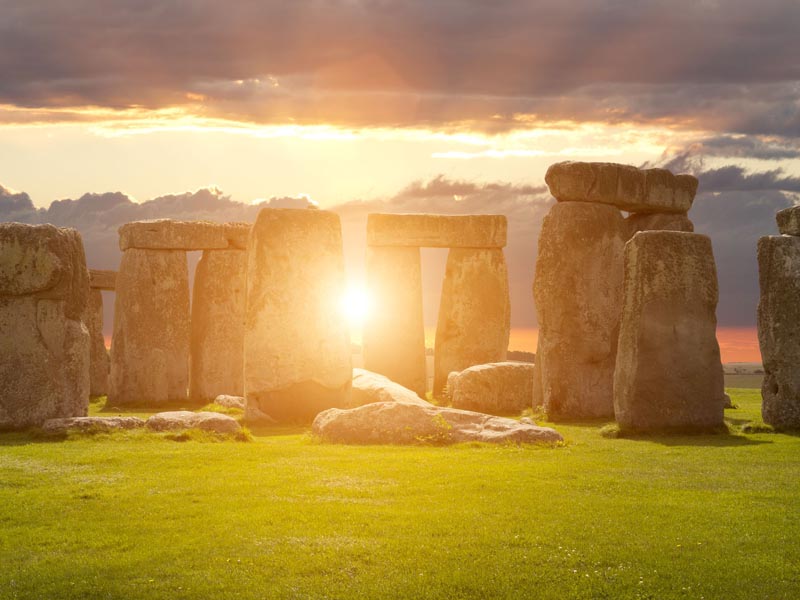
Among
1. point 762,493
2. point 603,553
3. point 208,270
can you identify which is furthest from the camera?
point 208,270

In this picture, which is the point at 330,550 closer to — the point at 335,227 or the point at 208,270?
the point at 335,227

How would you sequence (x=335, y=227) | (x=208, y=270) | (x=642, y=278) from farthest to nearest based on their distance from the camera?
(x=208, y=270), (x=335, y=227), (x=642, y=278)

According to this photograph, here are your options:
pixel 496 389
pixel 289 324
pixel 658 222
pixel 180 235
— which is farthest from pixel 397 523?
pixel 180 235

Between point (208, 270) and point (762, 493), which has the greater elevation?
point (208, 270)

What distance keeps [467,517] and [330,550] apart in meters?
1.65

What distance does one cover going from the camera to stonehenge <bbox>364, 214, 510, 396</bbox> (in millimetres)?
28672

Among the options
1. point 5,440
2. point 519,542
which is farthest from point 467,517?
point 5,440

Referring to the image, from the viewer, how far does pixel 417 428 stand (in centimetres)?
1538

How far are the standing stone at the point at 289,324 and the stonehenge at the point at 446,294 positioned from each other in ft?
30.3

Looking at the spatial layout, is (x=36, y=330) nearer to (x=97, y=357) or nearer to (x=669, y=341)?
(x=669, y=341)

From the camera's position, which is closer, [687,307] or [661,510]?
[661,510]

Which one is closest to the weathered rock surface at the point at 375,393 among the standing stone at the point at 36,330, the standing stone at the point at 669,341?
the standing stone at the point at 669,341

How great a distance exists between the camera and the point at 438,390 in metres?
28.4

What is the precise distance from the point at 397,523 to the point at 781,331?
979cm
